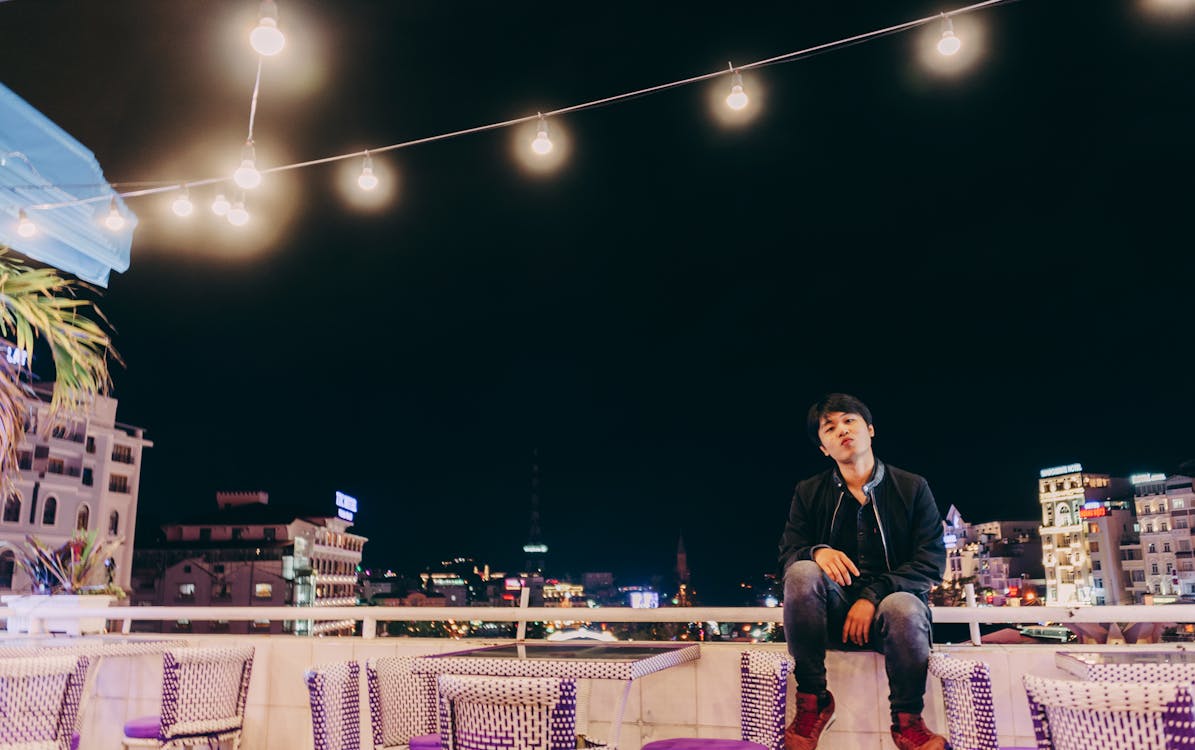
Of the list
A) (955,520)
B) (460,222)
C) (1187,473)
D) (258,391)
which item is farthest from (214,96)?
(955,520)

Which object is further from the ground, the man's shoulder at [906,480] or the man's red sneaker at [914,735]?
the man's shoulder at [906,480]

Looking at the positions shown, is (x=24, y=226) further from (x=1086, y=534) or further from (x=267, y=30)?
(x=1086, y=534)

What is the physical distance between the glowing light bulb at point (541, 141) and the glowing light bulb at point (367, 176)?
1310mm

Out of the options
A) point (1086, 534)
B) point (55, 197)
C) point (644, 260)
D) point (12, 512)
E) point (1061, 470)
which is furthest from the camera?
point (1086, 534)

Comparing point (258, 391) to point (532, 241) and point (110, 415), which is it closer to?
point (110, 415)

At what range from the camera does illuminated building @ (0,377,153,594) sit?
32344 mm

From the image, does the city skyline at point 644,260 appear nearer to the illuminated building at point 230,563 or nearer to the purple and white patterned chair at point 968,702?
the purple and white patterned chair at point 968,702

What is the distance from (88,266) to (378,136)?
3.06m

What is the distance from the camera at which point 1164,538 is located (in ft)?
216

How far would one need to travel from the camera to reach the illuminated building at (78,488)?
106 feet

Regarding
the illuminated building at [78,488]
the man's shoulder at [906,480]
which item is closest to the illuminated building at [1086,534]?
the illuminated building at [78,488]

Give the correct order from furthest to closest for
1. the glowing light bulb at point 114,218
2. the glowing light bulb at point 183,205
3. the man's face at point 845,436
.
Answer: the glowing light bulb at point 183,205 < the glowing light bulb at point 114,218 < the man's face at point 845,436

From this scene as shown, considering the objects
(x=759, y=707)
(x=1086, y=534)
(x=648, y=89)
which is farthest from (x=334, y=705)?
(x=1086, y=534)

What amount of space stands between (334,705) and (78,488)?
3878 cm
